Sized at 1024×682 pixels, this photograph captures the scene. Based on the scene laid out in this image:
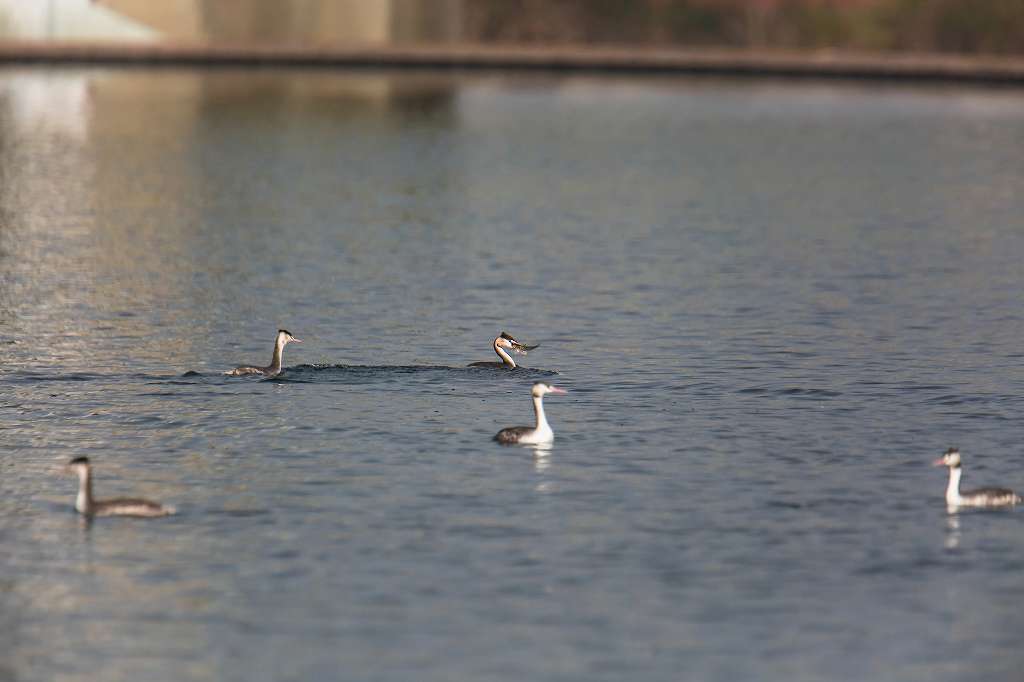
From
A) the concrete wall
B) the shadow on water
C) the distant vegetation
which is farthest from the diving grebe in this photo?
the distant vegetation

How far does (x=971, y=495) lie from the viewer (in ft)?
80.8

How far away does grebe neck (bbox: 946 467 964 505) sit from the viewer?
960 inches

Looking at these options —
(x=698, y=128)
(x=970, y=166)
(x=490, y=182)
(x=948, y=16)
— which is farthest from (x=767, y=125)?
(x=948, y=16)

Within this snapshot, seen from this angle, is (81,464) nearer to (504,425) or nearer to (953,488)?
(504,425)

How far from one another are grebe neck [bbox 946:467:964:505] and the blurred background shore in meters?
113

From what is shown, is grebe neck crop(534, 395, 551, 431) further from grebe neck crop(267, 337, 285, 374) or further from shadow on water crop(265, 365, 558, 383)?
grebe neck crop(267, 337, 285, 374)

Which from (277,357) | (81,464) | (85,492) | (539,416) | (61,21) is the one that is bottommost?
(85,492)

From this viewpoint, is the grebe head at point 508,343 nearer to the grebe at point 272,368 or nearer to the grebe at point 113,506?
the grebe at point 272,368

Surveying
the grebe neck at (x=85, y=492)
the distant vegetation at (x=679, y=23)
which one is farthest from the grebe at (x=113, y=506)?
the distant vegetation at (x=679, y=23)

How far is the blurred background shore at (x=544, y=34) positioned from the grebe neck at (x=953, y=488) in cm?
11294

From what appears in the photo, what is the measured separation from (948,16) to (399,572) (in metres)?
157

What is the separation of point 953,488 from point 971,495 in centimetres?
27

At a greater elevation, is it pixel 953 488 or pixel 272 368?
pixel 272 368

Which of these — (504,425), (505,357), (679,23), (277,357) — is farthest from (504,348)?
(679,23)
